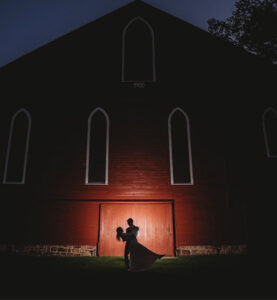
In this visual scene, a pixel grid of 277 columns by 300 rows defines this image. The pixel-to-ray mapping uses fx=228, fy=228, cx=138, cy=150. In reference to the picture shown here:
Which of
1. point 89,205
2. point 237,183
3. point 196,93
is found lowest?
point 89,205

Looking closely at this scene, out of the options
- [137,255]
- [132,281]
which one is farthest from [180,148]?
[132,281]

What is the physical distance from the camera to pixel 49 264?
7176 millimetres

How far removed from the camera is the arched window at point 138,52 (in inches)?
434

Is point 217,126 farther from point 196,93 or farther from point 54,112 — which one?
point 54,112

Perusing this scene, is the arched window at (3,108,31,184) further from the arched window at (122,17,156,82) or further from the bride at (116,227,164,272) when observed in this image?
the bride at (116,227,164,272)

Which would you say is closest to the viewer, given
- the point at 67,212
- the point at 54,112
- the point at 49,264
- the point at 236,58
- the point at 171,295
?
the point at 171,295

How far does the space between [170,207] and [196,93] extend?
17.5 ft

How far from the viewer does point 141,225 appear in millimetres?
9203

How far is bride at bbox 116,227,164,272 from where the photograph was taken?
6.41 meters

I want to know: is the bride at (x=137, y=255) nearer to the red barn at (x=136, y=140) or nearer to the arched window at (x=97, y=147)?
the red barn at (x=136, y=140)

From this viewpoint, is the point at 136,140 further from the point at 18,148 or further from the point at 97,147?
the point at 18,148

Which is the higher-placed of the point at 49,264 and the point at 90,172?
the point at 90,172

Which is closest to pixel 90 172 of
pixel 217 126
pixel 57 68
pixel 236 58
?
pixel 57 68

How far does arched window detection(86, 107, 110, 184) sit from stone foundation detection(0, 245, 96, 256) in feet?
8.59
